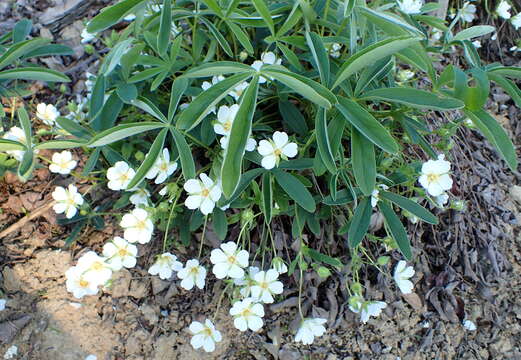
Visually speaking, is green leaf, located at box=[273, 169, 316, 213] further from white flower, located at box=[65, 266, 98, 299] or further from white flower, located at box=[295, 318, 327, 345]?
white flower, located at box=[65, 266, 98, 299]

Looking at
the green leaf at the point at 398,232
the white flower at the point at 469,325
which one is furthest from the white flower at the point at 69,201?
the white flower at the point at 469,325

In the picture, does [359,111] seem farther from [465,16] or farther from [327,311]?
[465,16]

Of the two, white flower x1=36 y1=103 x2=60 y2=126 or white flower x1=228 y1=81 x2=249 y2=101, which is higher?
white flower x1=228 y1=81 x2=249 y2=101

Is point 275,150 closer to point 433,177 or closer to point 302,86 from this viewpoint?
Answer: point 302,86

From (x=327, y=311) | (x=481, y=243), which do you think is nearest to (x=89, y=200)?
(x=327, y=311)

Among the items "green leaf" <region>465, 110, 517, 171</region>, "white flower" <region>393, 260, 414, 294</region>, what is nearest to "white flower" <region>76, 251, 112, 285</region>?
"white flower" <region>393, 260, 414, 294</region>
